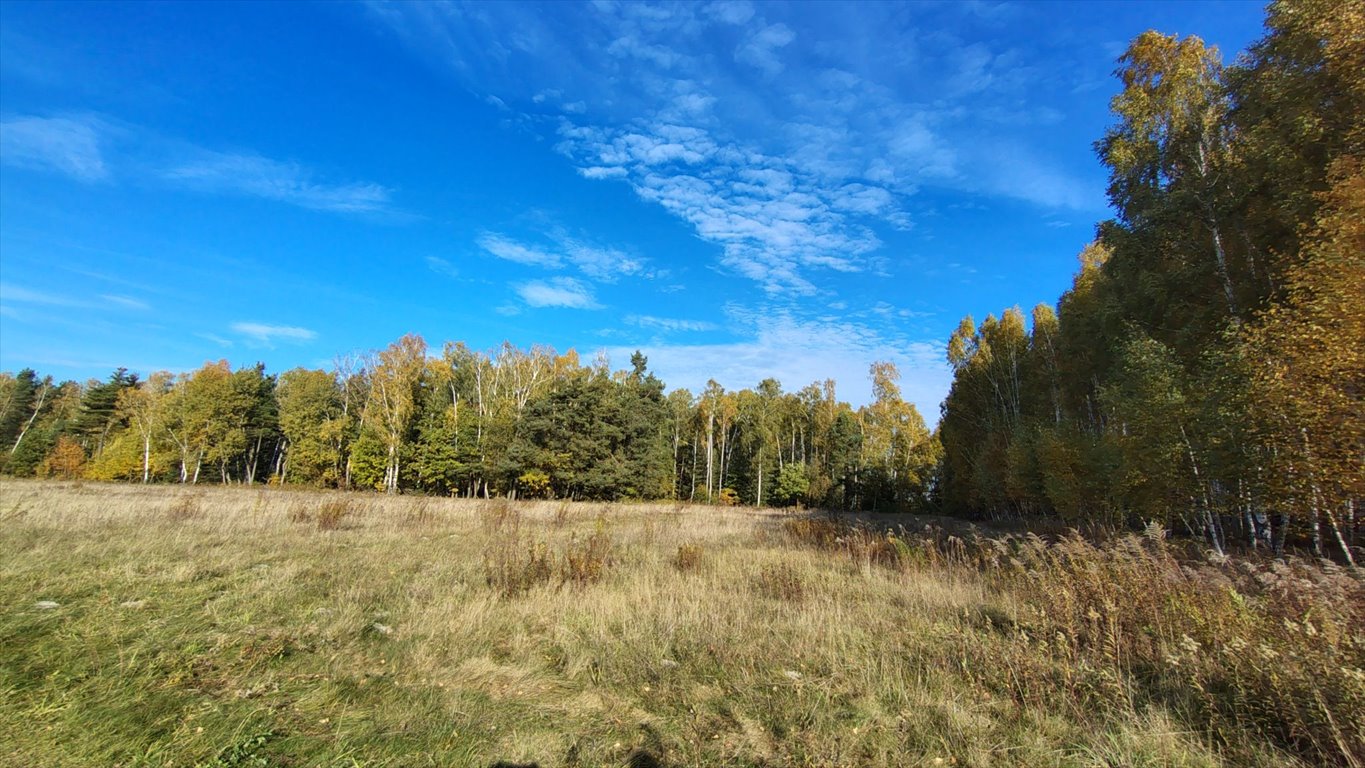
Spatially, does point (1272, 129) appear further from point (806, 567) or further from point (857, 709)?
point (857, 709)

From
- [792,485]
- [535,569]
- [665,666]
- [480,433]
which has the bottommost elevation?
[792,485]

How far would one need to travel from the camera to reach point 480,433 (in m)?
41.4

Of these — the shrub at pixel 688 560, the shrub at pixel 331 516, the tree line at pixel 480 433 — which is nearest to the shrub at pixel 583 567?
the shrub at pixel 688 560

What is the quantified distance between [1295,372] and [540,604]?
33.0 feet

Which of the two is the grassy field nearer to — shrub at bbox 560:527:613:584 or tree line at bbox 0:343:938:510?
shrub at bbox 560:527:613:584

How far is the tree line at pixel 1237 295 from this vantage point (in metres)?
6.67

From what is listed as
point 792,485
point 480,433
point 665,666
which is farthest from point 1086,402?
point 480,433

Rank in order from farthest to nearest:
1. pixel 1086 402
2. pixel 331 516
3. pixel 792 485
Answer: pixel 792 485, pixel 1086 402, pixel 331 516

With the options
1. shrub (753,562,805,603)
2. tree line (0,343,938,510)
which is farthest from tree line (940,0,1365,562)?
tree line (0,343,938,510)

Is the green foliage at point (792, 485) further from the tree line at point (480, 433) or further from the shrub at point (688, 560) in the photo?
the shrub at point (688, 560)

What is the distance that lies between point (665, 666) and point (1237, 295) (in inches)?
643

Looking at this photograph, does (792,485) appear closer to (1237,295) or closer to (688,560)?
(1237,295)

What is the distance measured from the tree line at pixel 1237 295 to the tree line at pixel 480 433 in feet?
86.4

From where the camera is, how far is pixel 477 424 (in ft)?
137
